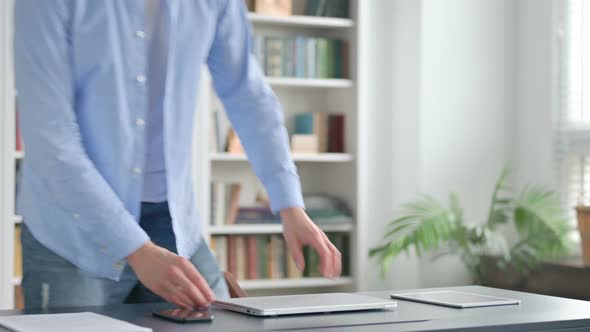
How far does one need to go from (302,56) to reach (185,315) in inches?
136

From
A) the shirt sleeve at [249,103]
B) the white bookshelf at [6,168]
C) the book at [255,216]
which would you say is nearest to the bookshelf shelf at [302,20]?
the book at [255,216]

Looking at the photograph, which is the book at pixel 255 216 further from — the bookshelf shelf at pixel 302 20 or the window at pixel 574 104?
the window at pixel 574 104

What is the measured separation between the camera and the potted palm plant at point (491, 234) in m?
4.50

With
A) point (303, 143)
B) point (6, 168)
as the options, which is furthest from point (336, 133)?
point (6, 168)

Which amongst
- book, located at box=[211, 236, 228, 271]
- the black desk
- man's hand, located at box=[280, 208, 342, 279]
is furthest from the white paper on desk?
book, located at box=[211, 236, 228, 271]

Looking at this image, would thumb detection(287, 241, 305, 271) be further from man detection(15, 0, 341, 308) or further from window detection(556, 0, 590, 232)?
window detection(556, 0, 590, 232)

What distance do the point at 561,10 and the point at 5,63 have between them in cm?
268

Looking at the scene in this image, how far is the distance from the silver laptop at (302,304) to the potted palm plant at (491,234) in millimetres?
2938

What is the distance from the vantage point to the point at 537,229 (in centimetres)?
459

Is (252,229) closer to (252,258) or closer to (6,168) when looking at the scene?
(252,258)

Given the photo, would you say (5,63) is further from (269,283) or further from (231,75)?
(231,75)

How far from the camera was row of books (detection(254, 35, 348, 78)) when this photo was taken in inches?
184

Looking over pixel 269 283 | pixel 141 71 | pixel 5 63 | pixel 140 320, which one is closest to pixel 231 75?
pixel 141 71

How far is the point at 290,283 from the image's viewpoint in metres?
4.69
